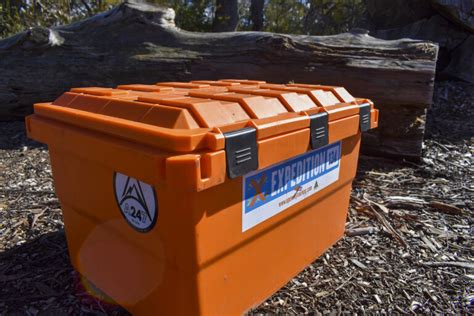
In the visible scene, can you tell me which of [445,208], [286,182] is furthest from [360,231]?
[286,182]

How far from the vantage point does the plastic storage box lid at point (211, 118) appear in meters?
1.17

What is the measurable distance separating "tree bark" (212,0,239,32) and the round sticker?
254 inches

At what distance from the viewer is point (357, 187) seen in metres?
2.94

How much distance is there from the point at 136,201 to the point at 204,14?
7093 mm

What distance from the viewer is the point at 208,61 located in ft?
12.7

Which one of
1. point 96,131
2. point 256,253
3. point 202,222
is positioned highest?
point 96,131

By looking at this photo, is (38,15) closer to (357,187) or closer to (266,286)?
(357,187)

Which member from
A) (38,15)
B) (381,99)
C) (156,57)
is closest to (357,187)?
(381,99)

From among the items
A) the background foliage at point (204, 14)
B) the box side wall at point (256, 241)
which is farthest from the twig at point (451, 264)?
the background foliage at point (204, 14)

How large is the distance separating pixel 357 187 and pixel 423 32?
3.64m

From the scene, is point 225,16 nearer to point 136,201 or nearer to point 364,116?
point 364,116

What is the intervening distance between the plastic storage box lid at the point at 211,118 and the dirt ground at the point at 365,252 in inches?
27.9

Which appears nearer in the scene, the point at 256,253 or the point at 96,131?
the point at 96,131

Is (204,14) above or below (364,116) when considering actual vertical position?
above
